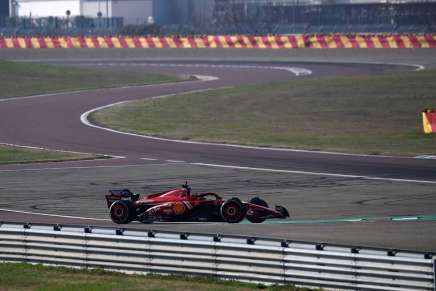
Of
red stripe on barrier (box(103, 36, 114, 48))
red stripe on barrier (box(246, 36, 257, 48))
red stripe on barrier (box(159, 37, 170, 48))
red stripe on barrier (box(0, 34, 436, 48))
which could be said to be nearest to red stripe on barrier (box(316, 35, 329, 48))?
red stripe on barrier (box(0, 34, 436, 48))

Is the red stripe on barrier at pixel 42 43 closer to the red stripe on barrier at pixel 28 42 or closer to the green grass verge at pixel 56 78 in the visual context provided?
the red stripe on barrier at pixel 28 42

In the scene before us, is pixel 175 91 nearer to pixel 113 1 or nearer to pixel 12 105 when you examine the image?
pixel 12 105

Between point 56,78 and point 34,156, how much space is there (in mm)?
31000

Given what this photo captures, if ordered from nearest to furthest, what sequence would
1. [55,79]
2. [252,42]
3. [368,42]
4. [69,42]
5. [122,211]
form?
1. [122,211]
2. [55,79]
3. [368,42]
4. [252,42]
5. [69,42]

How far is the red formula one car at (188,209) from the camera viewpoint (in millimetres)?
21656

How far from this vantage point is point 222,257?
16.1m

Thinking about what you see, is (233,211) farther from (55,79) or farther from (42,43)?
(42,43)

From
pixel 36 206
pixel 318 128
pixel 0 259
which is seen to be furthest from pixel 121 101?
pixel 0 259

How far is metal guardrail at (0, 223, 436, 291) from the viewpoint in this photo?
14.5 meters

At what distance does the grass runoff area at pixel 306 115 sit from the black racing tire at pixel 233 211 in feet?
47.4

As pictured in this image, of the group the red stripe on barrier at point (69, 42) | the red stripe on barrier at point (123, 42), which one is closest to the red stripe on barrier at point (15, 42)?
the red stripe on barrier at point (69, 42)

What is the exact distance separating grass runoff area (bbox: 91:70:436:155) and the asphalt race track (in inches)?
79.9

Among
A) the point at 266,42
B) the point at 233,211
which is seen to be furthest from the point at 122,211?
the point at 266,42

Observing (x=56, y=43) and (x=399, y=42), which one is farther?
(x=56, y=43)
